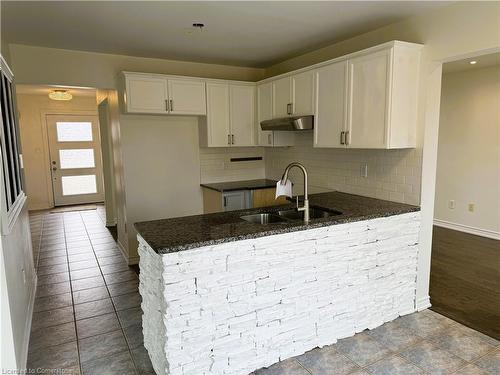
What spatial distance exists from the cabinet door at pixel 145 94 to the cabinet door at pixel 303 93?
146cm

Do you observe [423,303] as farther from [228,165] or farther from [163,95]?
[163,95]

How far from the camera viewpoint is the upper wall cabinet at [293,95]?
11.3 feet

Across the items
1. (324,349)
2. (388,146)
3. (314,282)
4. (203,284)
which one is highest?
(388,146)

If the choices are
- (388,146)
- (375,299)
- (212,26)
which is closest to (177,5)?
(212,26)

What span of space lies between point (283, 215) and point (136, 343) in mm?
1526

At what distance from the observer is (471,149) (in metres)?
5.12

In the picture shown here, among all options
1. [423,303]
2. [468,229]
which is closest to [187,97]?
[423,303]

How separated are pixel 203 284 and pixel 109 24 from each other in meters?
2.35

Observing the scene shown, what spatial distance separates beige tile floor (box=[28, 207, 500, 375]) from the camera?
229cm

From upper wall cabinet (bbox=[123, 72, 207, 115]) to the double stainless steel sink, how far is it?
185 centimetres

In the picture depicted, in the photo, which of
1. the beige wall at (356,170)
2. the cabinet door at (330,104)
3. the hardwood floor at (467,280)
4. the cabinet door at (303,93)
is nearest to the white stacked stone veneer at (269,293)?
the beige wall at (356,170)

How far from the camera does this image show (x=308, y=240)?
2.34m

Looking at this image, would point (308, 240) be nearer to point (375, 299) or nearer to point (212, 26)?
point (375, 299)

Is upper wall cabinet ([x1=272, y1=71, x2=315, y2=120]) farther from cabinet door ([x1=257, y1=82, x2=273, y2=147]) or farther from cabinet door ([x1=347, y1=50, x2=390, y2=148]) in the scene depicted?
cabinet door ([x1=347, y1=50, x2=390, y2=148])
